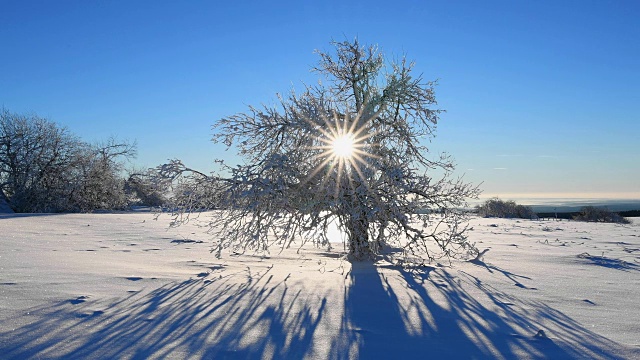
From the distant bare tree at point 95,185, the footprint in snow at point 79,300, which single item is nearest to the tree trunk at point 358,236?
the footprint in snow at point 79,300

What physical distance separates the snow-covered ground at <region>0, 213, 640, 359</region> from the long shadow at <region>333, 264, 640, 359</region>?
1 cm

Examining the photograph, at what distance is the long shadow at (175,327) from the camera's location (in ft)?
9.00

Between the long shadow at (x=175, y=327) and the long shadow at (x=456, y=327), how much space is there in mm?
385

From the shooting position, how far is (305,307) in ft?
12.7

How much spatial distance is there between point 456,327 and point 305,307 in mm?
1222

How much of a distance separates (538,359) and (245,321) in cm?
198

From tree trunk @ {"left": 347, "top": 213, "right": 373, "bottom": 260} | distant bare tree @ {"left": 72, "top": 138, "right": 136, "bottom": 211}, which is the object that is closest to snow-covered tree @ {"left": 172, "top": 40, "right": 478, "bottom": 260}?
tree trunk @ {"left": 347, "top": 213, "right": 373, "bottom": 260}

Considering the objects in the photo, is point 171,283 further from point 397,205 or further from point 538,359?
point 538,359

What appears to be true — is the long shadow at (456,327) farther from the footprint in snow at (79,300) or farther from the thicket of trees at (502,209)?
the thicket of trees at (502,209)

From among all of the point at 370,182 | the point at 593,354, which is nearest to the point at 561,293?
the point at 593,354

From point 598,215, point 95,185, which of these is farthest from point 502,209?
point 95,185

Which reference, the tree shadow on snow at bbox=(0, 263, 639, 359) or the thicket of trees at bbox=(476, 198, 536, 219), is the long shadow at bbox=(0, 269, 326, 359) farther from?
the thicket of trees at bbox=(476, 198, 536, 219)

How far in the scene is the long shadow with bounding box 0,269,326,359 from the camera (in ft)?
9.00

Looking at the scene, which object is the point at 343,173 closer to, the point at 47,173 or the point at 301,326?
the point at 301,326
